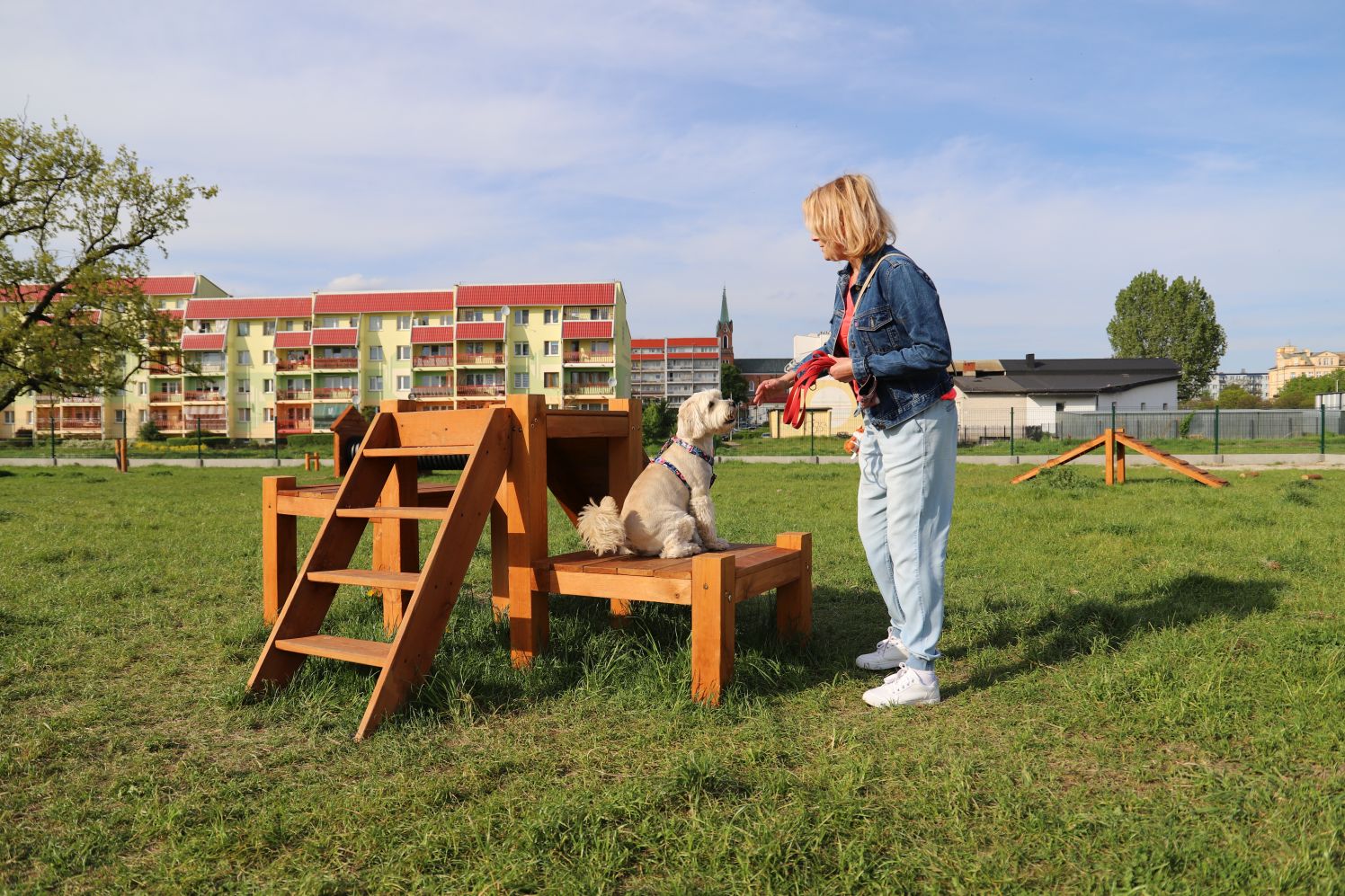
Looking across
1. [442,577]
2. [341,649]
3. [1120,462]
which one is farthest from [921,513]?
[1120,462]

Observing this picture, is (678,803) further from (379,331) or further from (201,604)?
(379,331)

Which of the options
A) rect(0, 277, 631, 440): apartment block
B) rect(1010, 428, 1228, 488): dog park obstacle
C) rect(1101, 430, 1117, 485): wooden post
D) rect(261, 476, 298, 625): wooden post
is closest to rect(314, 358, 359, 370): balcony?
rect(0, 277, 631, 440): apartment block

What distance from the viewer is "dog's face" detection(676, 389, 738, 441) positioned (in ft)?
13.9

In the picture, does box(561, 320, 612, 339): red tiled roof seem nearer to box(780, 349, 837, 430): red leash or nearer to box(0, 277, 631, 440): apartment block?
box(0, 277, 631, 440): apartment block

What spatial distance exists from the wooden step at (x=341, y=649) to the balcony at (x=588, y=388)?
5908 cm

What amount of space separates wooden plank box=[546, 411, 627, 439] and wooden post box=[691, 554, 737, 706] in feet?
3.89

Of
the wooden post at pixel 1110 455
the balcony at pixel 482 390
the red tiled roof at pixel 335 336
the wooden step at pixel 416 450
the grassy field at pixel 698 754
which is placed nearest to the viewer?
the grassy field at pixel 698 754

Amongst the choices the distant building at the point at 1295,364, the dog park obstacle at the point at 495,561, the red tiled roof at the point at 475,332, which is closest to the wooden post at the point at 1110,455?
the dog park obstacle at the point at 495,561

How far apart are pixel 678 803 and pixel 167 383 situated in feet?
232

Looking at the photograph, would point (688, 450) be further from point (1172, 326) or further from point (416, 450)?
point (1172, 326)

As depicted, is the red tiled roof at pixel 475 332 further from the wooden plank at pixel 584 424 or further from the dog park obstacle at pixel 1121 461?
the wooden plank at pixel 584 424

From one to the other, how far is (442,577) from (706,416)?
59.6 inches

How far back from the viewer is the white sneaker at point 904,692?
3482 millimetres

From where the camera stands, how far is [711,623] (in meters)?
3.48
